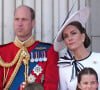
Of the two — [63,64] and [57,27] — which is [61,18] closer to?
[57,27]

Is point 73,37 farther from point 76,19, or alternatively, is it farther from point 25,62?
point 25,62

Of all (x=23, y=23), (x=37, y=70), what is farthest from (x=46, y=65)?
(x=23, y=23)

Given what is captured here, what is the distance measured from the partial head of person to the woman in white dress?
199 millimetres

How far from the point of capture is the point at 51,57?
2771 mm

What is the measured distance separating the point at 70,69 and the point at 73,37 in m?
0.21

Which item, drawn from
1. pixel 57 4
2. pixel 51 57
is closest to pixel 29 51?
pixel 51 57

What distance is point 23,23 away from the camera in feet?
8.79

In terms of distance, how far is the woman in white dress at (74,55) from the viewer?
8.68 feet

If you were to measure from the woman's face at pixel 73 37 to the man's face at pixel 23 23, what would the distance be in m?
0.23

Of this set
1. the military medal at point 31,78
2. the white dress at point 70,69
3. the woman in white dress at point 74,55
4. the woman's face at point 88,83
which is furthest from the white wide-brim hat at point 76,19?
the woman's face at point 88,83

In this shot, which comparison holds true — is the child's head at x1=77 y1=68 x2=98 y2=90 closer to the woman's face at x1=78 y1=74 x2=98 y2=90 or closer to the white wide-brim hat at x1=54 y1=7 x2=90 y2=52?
the woman's face at x1=78 y1=74 x2=98 y2=90

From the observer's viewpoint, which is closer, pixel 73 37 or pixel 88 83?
pixel 88 83

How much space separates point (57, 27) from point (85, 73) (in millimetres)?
779

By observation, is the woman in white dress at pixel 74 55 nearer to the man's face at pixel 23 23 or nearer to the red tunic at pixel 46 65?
the red tunic at pixel 46 65
